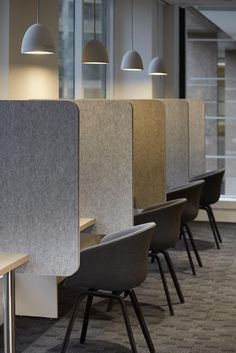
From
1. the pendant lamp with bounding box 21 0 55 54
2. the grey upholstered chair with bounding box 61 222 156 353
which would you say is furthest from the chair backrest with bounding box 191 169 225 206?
the grey upholstered chair with bounding box 61 222 156 353

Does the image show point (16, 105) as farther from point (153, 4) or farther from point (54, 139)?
point (153, 4)

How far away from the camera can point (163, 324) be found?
4.48 m

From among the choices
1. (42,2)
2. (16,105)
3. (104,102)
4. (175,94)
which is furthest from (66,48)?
(16,105)

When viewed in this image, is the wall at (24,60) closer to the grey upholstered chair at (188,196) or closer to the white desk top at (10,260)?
the grey upholstered chair at (188,196)

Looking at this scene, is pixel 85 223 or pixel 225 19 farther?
pixel 225 19

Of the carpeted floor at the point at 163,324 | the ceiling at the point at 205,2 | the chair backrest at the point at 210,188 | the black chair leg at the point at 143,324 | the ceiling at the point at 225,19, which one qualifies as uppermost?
the ceiling at the point at 205,2

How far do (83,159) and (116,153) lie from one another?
7.9 inches

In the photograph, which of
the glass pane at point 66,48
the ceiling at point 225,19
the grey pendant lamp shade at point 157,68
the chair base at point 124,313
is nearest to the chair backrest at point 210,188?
the grey pendant lamp shade at point 157,68

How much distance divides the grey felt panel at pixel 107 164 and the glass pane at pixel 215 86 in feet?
16.3

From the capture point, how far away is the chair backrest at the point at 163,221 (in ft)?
14.9

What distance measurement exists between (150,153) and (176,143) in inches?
54.0

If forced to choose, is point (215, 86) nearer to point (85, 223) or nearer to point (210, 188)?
point (210, 188)

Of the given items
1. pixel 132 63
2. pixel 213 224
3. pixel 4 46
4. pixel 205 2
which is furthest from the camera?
pixel 205 2

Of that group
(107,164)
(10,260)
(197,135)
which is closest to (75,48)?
(197,135)
